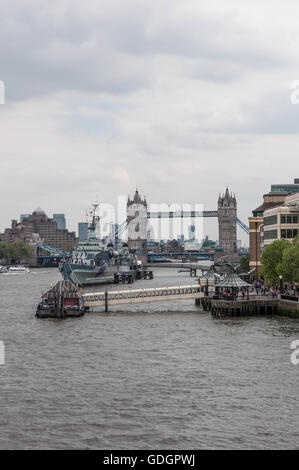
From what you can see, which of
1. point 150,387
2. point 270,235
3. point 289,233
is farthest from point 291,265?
point 150,387

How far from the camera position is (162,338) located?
51.8 meters

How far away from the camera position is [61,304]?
216 feet

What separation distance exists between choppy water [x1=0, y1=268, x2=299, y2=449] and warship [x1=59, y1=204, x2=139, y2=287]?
74.1 m

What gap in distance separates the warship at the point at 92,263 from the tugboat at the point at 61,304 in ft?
186

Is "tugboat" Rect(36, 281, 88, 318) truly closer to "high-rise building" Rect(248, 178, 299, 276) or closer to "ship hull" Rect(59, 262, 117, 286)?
"high-rise building" Rect(248, 178, 299, 276)

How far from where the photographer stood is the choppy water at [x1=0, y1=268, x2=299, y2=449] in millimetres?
28000

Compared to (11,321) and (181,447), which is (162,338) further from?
(181,447)

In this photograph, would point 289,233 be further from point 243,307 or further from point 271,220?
point 243,307

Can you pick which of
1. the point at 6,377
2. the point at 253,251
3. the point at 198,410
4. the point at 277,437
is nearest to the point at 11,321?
the point at 6,377

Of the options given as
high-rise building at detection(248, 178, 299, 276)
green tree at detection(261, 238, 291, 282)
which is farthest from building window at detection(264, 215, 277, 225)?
high-rise building at detection(248, 178, 299, 276)

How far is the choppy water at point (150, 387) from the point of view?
28000mm

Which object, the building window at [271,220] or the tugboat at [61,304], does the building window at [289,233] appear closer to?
the building window at [271,220]

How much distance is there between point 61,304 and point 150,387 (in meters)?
31.5

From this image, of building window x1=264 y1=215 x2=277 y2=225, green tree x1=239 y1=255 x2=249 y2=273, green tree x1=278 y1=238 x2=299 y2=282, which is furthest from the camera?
green tree x1=239 y1=255 x2=249 y2=273
